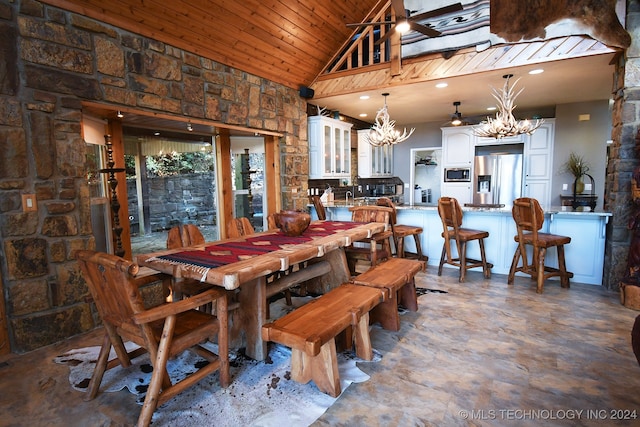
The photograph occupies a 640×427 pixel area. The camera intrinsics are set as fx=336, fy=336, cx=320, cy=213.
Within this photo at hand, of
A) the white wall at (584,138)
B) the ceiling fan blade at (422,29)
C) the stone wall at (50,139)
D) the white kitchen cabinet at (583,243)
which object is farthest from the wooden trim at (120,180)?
the white wall at (584,138)

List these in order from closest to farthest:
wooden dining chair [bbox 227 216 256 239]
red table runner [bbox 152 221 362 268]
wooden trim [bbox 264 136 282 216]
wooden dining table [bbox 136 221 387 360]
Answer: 1. wooden dining table [bbox 136 221 387 360]
2. red table runner [bbox 152 221 362 268]
3. wooden dining chair [bbox 227 216 256 239]
4. wooden trim [bbox 264 136 282 216]

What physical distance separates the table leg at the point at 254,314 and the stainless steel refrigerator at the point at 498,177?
5462mm

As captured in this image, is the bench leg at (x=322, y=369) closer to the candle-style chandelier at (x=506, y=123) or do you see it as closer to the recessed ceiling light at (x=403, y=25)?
the recessed ceiling light at (x=403, y=25)

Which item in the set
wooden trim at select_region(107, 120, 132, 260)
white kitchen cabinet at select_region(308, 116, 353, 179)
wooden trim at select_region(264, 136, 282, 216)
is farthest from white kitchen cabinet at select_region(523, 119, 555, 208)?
wooden trim at select_region(107, 120, 132, 260)

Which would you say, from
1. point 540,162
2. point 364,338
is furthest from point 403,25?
point 540,162

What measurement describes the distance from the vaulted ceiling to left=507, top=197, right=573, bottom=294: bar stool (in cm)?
161

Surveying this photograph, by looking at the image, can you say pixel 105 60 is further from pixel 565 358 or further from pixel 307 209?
pixel 565 358

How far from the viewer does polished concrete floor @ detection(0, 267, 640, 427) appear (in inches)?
69.7

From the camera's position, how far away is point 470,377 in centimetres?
209

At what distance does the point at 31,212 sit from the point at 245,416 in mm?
2195

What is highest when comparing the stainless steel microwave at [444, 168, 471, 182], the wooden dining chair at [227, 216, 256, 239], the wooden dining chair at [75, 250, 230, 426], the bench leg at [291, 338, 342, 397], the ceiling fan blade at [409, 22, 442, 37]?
the ceiling fan blade at [409, 22, 442, 37]

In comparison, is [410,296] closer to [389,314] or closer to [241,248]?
[389,314]

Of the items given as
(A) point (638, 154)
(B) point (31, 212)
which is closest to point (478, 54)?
(A) point (638, 154)

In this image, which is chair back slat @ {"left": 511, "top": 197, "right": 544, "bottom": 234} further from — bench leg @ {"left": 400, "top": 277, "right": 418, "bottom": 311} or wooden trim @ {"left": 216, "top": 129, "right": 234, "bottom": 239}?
wooden trim @ {"left": 216, "top": 129, "right": 234, "bottom": 239}
